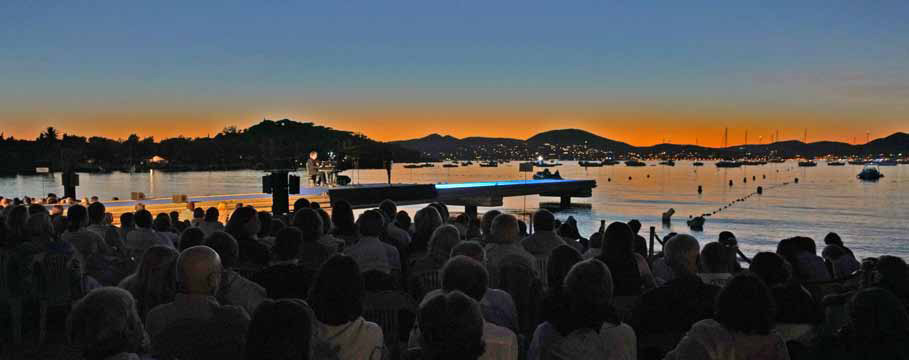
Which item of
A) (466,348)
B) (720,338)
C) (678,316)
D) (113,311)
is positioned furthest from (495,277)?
(113,311)

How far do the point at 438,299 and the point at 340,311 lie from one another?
28.2 inches

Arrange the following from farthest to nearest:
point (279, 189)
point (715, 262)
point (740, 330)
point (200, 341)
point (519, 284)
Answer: point (279, 189), point (519, 284), point (715, 262), point (200, 341), point (740, 330)

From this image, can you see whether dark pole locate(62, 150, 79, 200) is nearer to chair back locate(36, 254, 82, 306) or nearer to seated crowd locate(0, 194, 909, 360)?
seated crowd locate(0, 194, 909, 360)

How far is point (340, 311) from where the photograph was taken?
10.3ft

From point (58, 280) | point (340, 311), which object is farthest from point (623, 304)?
point (58, 280)

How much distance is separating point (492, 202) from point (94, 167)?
15595 cm

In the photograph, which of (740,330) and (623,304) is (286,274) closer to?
(623,304)

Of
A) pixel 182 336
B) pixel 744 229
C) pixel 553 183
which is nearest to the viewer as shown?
pixel 182 336

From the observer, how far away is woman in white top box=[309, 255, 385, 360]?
3.13 m

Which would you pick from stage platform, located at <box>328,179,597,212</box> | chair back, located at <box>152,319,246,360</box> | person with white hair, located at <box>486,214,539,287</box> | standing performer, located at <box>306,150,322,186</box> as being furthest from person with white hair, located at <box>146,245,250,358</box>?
standing performer, located at <box>306,150,322,186</box>

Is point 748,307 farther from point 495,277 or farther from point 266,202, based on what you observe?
point 266,202

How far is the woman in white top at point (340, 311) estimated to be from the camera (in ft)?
10.3

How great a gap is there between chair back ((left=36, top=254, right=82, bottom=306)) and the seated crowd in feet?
0.04

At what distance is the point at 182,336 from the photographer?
344 cm
